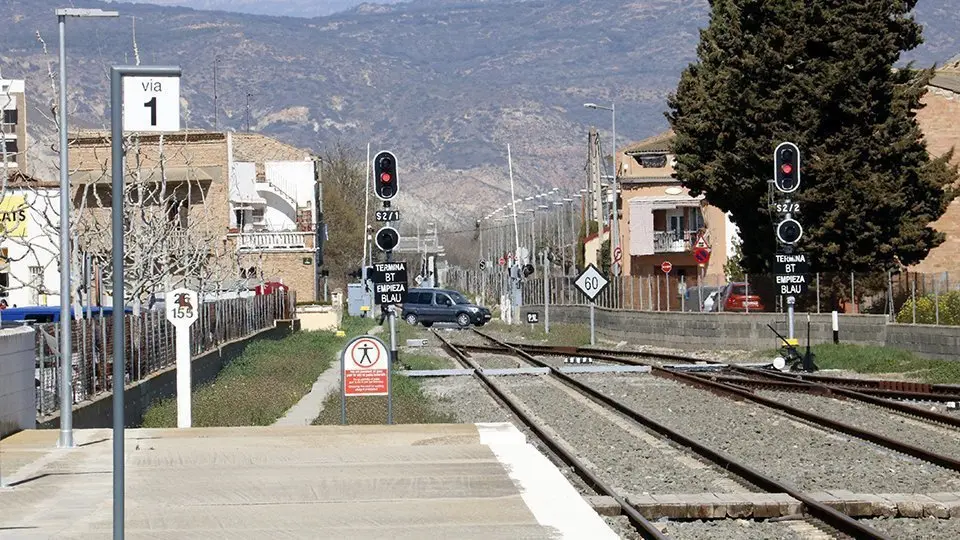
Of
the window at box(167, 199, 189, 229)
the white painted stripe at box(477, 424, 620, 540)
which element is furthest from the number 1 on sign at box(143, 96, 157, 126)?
the window at box(167, 199, 189, 229)

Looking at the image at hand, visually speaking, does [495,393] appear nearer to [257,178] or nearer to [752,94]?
[752,94]

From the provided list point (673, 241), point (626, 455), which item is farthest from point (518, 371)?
point (673, 241)

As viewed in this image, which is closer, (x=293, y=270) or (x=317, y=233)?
(x=293, y=270)

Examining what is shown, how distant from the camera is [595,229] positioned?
380ft

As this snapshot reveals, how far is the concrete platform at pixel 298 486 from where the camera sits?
1241 centimetres

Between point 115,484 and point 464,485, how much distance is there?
212 inches

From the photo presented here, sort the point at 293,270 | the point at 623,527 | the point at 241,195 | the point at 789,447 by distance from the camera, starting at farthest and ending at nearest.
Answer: the point at 241,195 → the point at 293,270 → the point at 789,447 → the point at 623,527

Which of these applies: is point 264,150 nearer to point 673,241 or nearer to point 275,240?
point 275,240

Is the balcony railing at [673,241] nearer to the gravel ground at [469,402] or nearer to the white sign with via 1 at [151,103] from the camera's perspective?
the gravel ground at [469,402]

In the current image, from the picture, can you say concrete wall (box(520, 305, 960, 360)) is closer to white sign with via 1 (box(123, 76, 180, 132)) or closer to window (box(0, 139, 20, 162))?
window (box(0, 139, 20, 162))

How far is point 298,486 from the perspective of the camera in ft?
48.3

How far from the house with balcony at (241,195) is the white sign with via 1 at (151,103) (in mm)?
47973

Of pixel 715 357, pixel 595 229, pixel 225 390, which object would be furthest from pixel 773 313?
A: pixel 595 229

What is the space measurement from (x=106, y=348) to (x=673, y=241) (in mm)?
70600
